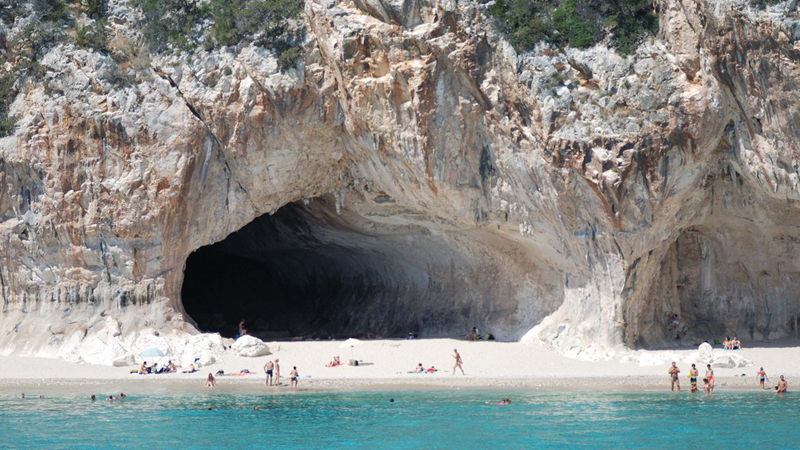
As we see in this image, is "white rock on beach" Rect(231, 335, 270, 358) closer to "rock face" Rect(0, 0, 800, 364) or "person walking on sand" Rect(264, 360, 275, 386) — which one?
"rock face" Rect(0, 0, 800, 364)

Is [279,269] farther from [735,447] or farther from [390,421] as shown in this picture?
[735,447]

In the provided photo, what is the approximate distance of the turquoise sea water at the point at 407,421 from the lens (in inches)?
726

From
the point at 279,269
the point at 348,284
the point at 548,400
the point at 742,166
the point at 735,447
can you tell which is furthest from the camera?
the point at 279,269

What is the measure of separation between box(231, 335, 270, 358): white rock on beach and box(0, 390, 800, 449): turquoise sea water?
386 centimetres

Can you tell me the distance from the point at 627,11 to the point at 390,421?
13462 millimetres

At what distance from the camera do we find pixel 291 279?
41594 mm

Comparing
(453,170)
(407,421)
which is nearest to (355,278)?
(453,170)

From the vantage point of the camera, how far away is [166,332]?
1107 inches

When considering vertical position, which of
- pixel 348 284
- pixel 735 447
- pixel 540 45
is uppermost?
pixel 540 45

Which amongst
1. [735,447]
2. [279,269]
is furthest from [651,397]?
[279,269]

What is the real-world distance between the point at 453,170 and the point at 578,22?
5.40 metres

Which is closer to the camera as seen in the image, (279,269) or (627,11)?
(627,11)

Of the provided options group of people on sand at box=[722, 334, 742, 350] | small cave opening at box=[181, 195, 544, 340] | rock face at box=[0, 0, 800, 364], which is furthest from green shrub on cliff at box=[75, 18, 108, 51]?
group of people on sand at box=[722, 334, 742, 350]

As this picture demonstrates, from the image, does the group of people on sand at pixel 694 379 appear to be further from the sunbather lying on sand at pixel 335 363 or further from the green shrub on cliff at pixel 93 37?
the green shrub on cliff at pixel 93 37
